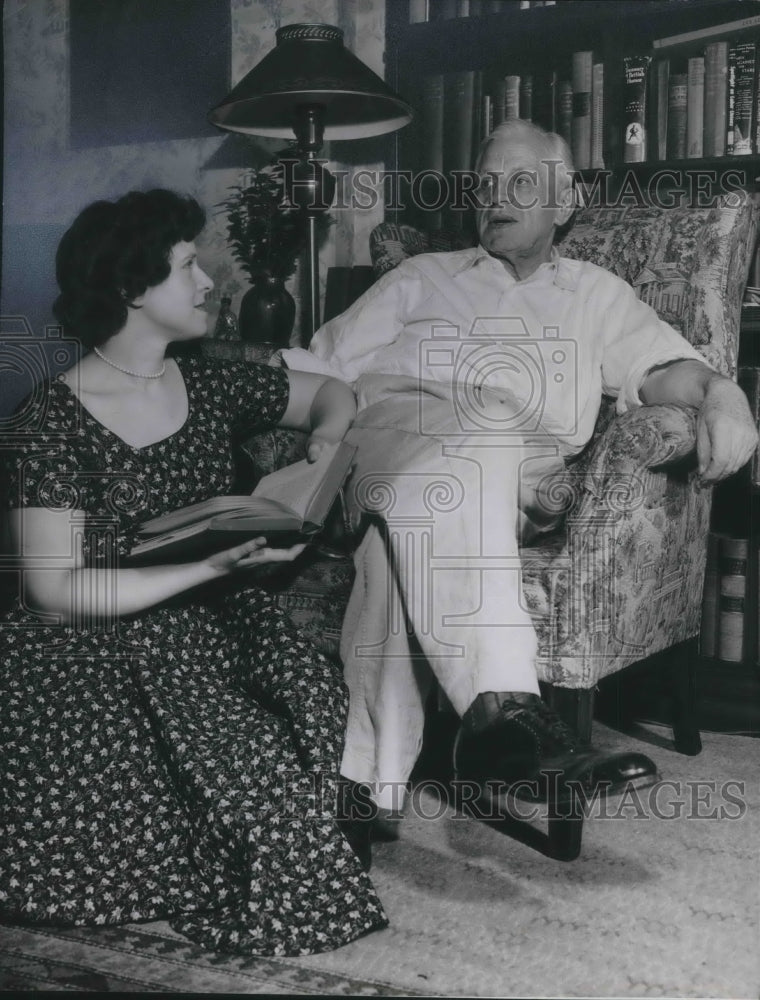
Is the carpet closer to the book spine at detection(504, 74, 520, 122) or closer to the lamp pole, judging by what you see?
the lamp pole

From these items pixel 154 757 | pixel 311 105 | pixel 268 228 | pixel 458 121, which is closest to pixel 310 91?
pixel 311 105

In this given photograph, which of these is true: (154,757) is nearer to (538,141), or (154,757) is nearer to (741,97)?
(538,141)

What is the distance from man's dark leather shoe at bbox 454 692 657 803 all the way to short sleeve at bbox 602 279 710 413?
2.42ft

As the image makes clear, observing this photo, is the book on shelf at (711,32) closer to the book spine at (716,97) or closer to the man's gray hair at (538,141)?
the book spine at (716,97)

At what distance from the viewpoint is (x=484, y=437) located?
1.61 meters

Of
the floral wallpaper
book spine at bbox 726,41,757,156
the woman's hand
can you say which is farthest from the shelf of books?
the woman's hand

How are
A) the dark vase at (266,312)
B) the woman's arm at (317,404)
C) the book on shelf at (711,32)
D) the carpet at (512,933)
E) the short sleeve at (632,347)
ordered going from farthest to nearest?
the dark vase at (266,312) → the book on shelf at (711,32) → the short sleeve at (632,347) → the woman's arm at (317,404) → the carpet at (512,933)

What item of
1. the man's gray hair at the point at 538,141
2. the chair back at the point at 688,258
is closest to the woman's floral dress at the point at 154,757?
the man's gray hair at the point at 538,141

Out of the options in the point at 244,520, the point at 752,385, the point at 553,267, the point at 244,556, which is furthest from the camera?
the point at 752,385

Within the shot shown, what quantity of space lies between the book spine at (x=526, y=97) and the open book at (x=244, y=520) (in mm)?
1507

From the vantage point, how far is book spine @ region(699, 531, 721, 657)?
233 cm

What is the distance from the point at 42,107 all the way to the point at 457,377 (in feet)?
6.78

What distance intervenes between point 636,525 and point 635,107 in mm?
1307

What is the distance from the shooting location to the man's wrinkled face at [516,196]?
2000 mm
